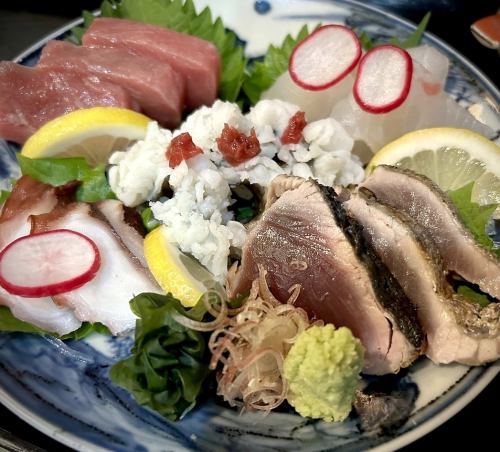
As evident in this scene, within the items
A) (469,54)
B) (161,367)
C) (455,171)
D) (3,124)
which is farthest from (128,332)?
(469,54)

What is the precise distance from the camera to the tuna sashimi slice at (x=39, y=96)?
2908 mm

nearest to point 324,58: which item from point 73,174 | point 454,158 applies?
point 454,158

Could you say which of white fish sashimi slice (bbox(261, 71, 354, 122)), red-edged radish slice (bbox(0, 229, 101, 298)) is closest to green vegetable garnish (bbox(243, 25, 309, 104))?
white fish sashimi slice (bbox(261, 71, 354, 122))

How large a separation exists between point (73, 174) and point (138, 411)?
3.98ft

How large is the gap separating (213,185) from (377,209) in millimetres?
717

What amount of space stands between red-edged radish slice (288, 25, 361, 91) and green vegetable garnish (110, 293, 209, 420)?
4.76 feet

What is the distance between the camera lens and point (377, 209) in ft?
7.08

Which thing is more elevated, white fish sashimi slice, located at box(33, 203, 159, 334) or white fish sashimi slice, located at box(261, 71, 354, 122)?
white fish sashimi slice, located at box(261, 71, 354, 122)

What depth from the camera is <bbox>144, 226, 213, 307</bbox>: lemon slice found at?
222 centimetres

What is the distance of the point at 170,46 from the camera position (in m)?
3.03

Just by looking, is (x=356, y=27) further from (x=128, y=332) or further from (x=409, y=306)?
(x=128, y=332)

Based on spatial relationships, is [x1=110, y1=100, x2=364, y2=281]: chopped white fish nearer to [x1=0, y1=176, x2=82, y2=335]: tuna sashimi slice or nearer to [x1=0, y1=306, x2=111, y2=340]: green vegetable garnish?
[x1=0, y1=176, x2=82, y2=335]: tuna sashimi slice

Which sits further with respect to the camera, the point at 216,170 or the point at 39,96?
the point at 39,96

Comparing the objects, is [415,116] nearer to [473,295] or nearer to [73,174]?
[473,295]
